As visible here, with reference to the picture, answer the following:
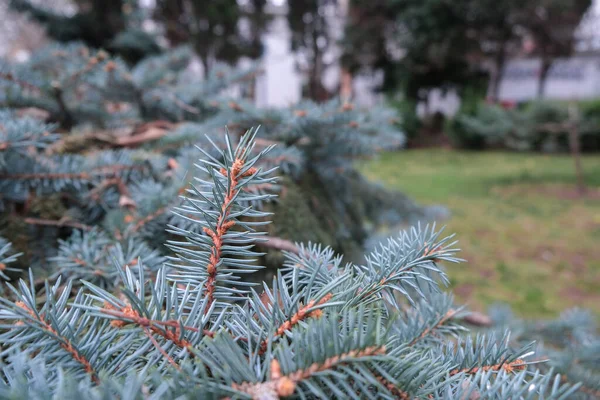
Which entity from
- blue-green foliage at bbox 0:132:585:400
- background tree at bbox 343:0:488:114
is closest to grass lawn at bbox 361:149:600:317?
blue-green foliage at bbox 0:132:585:400

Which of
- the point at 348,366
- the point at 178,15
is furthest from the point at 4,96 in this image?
the point at 178,15

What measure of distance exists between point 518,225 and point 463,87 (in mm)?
7150

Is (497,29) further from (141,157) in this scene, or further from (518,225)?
(141,157)

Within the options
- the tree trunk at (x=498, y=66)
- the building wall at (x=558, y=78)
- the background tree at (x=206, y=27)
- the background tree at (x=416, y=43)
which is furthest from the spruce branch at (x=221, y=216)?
the building wall at (x=558, y=78)

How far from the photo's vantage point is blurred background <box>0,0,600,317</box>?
102 inches

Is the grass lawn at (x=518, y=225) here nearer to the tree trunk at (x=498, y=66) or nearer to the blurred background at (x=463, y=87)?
the blurred background at (x=463, y=87)

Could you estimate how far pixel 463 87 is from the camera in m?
10.5

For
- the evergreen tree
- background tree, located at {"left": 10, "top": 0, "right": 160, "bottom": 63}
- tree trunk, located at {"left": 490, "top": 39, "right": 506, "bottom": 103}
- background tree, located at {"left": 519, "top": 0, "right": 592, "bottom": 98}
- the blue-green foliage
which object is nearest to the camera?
the blue-green foliage

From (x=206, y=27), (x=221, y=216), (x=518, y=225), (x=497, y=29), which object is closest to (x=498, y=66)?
(x=497, y=29)

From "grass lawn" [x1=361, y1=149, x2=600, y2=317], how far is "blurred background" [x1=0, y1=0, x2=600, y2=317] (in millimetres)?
17

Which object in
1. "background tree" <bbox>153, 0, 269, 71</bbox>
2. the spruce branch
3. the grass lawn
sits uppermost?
"background tree" <bbox>153, 0, 269, 71</bbox>

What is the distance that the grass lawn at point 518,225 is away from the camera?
2.81 meters

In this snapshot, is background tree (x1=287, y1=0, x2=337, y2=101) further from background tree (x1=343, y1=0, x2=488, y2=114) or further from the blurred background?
background tree (x1=343, y1=0, x2=488, y2=114)

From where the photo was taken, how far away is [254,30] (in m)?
7.39
